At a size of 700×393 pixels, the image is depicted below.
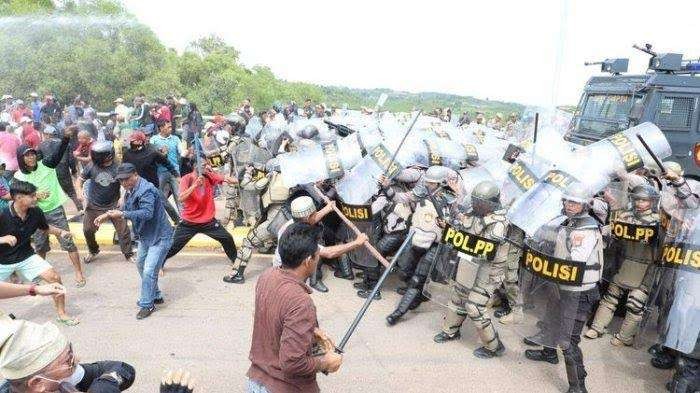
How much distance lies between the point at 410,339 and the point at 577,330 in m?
1.65

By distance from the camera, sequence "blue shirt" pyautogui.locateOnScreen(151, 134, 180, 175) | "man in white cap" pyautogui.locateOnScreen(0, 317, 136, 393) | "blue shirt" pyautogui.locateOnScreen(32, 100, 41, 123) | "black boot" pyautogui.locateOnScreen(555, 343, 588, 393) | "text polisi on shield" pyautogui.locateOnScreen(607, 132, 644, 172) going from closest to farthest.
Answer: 1. "man in white cap" pyautogui.locateOnScreen(0, 317, 136, 393)
2. "black boot" pyautogui.locateOnScreen(555, 343, 588, 393)
3. "text polisi on shield" pyautogui.locateOnScreen(607, 132, 644, 172)
4. "blue shirt" pyautogui.locateOnScreen(151, 134, 180, 175)
5. "blue shirt" pyautogui.locateOnScreen(32, 100, 41, 123)

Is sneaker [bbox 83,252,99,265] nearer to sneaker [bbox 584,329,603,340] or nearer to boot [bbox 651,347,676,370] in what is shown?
sneaker [bbox 584,329,603,340]

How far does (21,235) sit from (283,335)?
11.6 ft

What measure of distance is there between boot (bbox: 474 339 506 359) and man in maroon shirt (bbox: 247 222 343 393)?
2.61 meters

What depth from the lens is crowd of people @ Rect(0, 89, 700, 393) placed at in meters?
2.70

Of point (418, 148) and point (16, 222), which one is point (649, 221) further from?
point (16, 222)

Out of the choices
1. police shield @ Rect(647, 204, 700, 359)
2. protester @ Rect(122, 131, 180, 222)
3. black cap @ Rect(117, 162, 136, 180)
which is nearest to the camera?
police shield @ Rect(647, 204, 700, 359)

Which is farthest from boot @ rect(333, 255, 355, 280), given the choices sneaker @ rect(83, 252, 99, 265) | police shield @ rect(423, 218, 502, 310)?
sneaker @ rect(83, 252, 99, 265)

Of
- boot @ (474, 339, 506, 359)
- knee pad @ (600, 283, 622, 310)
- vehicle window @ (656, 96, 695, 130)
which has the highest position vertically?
vehicle window @ (656, 96, 695, 130)

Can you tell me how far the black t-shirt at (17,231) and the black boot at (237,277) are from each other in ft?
7.32

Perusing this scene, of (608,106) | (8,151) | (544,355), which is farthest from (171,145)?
(608,106)

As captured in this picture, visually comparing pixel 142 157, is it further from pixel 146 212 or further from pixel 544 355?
pixel 544 355

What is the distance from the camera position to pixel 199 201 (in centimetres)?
605

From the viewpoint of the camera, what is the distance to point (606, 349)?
17.0 ft
